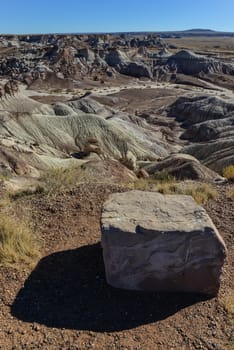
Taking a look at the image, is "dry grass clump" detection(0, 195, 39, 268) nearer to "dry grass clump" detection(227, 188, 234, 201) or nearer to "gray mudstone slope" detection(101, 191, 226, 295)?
"gray mudstone slope" detection(101, 191, 226, 295)

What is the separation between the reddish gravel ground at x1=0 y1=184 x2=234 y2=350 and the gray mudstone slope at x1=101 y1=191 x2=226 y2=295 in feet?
0.71

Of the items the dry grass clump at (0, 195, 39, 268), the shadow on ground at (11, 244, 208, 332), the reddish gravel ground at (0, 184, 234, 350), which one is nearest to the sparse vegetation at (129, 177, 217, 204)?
the reddish gravel ground at (0, 184, 234, 350)

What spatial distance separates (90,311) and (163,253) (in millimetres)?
1394

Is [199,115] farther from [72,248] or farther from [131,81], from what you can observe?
[72,248]

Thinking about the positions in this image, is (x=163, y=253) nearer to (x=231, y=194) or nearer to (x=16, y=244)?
(x=16, y=244)

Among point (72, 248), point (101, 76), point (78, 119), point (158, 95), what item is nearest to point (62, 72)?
point (101, 76)

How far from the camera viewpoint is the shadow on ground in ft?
18.9

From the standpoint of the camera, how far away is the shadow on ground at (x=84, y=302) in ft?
18.9

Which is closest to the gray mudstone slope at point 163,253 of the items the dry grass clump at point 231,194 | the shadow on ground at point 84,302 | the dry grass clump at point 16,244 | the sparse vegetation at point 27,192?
Result: the shadow on ground at point 84,302

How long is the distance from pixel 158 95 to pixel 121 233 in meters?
70.4

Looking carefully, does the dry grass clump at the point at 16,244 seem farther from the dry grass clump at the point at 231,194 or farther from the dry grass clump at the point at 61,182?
the dry grass clump at the point at 231,194

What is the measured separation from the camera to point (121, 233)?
20.0 ft

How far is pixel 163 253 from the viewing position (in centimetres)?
608

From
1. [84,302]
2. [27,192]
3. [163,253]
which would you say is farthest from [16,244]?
[27,192]
